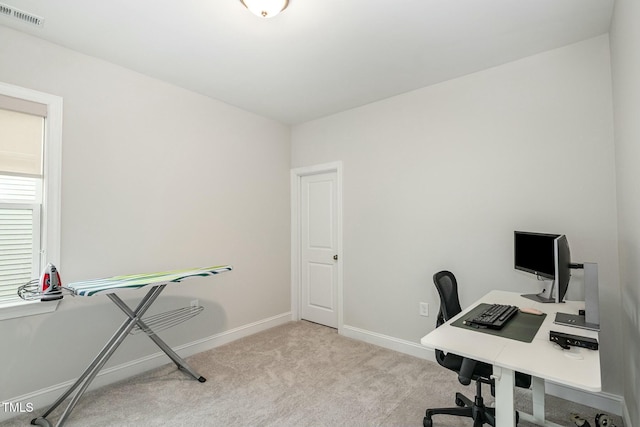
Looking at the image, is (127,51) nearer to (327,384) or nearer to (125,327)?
(125,327)

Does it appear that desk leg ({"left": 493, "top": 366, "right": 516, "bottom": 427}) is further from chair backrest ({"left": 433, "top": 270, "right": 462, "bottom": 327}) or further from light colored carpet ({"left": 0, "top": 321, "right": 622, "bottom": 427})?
light colored carpet ({"left": 0, "top": 321, "right": 622, "bottom": 427})

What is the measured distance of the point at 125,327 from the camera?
2.23 m

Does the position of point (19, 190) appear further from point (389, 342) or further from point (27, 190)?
point (389, 342)

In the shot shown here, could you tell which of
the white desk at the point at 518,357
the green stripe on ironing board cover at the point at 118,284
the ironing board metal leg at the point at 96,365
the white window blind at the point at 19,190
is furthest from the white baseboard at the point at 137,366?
the white desk at the point at 518,357

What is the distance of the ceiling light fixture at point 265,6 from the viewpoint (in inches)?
68.7

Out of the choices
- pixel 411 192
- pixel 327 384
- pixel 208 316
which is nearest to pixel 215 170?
pixel 208 316

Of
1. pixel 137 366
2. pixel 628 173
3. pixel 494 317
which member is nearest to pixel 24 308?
pixel 137 366

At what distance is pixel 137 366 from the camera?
264 cm

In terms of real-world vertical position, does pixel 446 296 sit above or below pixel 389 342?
above

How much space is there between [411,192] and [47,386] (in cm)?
335

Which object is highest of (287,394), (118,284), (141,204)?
(141,204)

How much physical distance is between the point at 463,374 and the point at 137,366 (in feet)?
8.56

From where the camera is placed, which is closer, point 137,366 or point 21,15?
point 21,15

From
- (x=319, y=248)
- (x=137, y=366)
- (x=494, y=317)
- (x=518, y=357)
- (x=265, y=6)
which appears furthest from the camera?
(x=319, y=248)
